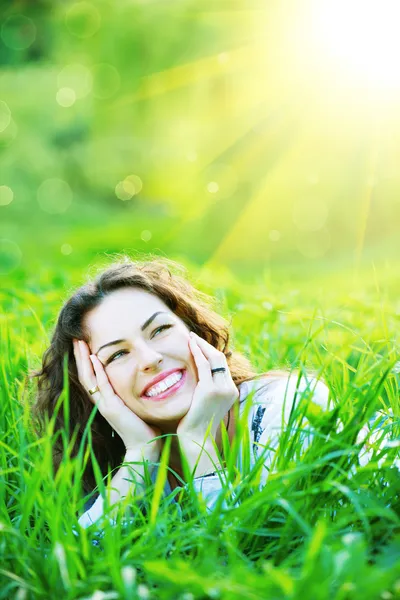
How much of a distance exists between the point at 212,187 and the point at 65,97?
13.6 feet

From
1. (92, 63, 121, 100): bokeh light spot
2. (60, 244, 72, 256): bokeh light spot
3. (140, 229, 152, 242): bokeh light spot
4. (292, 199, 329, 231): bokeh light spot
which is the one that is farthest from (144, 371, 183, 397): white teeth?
(92, 63, 121, 100): bokeh light spot

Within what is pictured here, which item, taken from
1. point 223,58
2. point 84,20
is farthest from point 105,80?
point 223,58

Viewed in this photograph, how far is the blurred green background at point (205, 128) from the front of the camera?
1356cm

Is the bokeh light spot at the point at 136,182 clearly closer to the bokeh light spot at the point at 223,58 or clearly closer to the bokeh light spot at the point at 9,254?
the bokeh light spot at the point at 223,58

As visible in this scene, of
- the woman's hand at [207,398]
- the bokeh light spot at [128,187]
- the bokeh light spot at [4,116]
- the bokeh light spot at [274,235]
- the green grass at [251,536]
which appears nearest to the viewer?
the green grass at [251,536]

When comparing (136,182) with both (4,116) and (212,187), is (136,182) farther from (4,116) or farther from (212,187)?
(4,116)

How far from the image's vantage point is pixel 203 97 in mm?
16219

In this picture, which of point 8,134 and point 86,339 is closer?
point 86,339

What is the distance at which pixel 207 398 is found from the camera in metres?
2.32

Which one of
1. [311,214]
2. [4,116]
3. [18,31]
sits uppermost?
[18,31]

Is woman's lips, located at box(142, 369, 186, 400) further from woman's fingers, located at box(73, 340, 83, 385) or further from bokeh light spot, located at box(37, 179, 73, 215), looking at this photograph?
bokeh light spot, located at box(37, 179, 73, 215)

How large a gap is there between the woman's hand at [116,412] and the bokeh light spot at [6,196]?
13094 millimetres

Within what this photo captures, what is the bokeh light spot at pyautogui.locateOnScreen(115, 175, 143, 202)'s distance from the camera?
15969mm

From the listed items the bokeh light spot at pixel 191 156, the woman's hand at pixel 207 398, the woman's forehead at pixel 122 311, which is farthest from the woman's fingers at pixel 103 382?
the bokeh light spot at pixel 191 156
